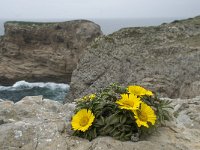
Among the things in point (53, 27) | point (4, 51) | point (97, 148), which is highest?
point (97, 148)

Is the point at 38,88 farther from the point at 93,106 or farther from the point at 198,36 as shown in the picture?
the point at 93,106

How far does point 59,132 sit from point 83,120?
0.43 metres

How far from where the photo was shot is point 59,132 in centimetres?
584

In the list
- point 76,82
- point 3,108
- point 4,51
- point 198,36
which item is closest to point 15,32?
point 4,51

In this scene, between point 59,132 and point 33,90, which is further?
point 33,90

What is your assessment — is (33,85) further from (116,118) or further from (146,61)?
(116,118)

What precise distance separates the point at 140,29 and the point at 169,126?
33228mm

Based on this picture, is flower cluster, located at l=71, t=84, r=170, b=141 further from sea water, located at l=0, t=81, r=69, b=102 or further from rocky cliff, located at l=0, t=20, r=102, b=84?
rocky cliff, located at l=0, t=20, r=102, b=84

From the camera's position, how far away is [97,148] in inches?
210

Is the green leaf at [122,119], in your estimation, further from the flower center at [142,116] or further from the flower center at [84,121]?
the flower center at [84,121]

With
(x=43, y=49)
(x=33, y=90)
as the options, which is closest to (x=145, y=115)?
(x=33, y=90)

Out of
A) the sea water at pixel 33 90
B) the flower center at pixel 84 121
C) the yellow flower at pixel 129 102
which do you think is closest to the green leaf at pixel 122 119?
the yellow flower at pixel 129 102

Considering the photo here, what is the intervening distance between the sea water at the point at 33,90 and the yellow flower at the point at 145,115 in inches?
1921

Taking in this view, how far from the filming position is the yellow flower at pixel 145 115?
551cm
